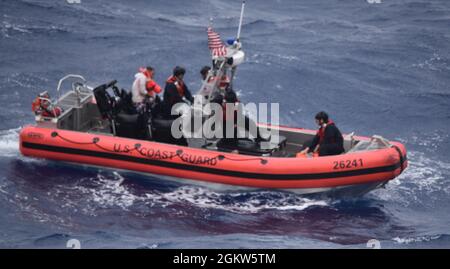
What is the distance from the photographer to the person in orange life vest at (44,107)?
47.7 feet

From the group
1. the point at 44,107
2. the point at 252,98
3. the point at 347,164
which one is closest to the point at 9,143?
the point at 44,107

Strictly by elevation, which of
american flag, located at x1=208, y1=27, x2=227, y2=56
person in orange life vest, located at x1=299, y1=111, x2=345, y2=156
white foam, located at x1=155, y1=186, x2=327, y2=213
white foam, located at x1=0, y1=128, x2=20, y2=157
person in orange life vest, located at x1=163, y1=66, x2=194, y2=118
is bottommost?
white foam, located at x1=155, y1=186, x2=327, y2=213

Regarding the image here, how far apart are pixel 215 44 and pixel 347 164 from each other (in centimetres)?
305

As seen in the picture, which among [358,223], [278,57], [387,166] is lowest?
[358,223]

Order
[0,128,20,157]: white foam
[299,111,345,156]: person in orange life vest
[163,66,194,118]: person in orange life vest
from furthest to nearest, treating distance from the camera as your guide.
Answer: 1. [0,128,20,157]: white foam
2. [163,66,194,118]: person in orange life vest
3. [299,111,345,156]: person in orange life vest

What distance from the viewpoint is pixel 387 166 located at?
13.5m

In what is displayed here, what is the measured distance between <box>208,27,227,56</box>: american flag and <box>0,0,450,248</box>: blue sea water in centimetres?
237

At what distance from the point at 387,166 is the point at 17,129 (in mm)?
7232

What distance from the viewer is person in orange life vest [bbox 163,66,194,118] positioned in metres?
14.2

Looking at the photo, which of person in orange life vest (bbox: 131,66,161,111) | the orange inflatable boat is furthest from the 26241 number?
person in orange life vest (bbox: 131,66,161,111)

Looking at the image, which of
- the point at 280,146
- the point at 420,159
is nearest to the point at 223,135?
the point at 280,146

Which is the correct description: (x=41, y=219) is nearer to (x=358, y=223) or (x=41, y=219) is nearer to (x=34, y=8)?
(x=358, y=223)

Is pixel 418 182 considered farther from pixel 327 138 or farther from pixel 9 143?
pixel 9 143

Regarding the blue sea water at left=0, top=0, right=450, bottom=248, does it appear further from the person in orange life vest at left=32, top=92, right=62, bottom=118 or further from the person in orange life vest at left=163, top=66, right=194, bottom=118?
the person in orange life vest at left=163, top=66, right=194, bottom=118
